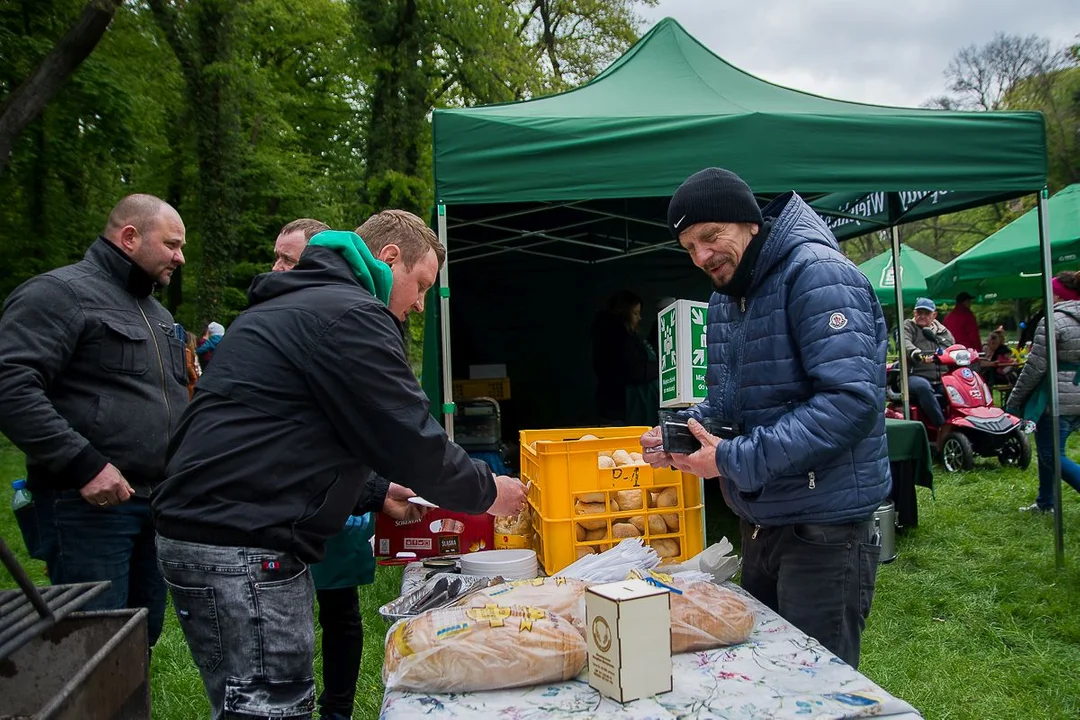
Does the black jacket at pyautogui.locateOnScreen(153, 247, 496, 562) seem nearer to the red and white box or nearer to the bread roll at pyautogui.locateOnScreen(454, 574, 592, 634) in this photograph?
the bread roll at pyautogui.locateOnScreen(454, 574, 592, 634)

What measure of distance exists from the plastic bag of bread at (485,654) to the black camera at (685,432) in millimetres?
510

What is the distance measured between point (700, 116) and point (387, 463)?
10.0ft

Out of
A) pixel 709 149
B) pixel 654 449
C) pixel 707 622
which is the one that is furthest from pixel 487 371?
pixel 707 622

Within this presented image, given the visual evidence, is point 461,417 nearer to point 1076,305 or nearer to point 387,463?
point 1076,305

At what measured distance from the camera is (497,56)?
14.3m

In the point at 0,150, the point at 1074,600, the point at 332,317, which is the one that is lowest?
the point at 1074,600

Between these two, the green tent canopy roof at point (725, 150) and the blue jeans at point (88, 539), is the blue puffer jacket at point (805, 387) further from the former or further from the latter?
the green tent canopy roof at point (725, 150)

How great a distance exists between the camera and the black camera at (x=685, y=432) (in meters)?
1.77

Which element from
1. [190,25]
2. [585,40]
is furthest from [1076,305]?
[585,40]

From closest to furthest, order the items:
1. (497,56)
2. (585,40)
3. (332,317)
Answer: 1. (332,317)
2. (497,56)
3. (585,40)

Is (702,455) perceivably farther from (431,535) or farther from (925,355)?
(925,355)

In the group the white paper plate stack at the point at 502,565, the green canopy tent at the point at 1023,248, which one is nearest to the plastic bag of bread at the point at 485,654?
the white paper plate stack at the point at 502,565

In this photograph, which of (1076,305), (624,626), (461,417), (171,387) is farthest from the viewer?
(461,417)

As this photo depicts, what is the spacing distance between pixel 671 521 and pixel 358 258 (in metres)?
1.32
